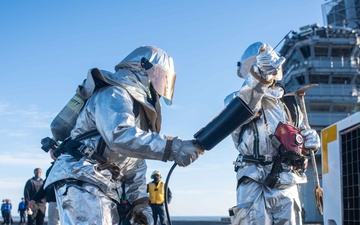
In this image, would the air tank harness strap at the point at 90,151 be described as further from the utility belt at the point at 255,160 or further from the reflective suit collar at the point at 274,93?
the reflective suit collar at the point at 274,93

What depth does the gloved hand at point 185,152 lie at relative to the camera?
4.04 metres

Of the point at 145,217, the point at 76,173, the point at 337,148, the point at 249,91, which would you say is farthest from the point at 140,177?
the point at 337,148

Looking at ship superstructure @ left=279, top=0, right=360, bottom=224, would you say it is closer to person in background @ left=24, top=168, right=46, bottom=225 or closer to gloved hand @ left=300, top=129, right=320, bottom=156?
person in background @ left=24, top=168, right=46, bottom=225

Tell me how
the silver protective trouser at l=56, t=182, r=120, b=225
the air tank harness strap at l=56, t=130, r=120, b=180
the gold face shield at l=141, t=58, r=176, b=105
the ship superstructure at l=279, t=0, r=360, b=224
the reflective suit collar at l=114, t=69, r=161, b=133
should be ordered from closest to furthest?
the silver protective trouser at l=56, t=182, r=120, b=225 < the air tank harness strap at l=56, t=130, r=120, b=180 < the reflective suit collar at l=114, t=69, r=161, b=133 < the gold face shield at l=141, t=58, r=176, b=105 < the ship superstructure at l=279, t=0, r=360, b=224

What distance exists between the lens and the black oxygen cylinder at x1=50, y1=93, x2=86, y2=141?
495 cm

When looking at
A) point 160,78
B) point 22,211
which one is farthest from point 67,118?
point 22,211

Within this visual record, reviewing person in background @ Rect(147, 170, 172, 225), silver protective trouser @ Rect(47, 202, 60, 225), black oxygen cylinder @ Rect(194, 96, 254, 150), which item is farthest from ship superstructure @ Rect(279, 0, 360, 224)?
black oxygen cylinder @ Rect(194, 96, 254, 150)

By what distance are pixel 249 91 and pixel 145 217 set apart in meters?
1.75

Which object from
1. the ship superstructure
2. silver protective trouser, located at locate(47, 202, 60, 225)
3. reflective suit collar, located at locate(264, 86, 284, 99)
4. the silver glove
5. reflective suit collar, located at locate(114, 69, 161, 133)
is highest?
the ship superstructure

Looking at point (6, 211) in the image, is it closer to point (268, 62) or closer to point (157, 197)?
point (157, 197)

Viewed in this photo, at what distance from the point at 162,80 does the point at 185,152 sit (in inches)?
41.7

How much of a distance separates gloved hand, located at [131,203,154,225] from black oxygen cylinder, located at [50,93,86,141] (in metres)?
1.05

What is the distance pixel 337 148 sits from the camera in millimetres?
6270

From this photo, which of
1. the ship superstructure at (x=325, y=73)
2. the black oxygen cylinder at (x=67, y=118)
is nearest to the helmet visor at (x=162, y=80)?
the black oxygen cylinder at (x=67, y=118)
